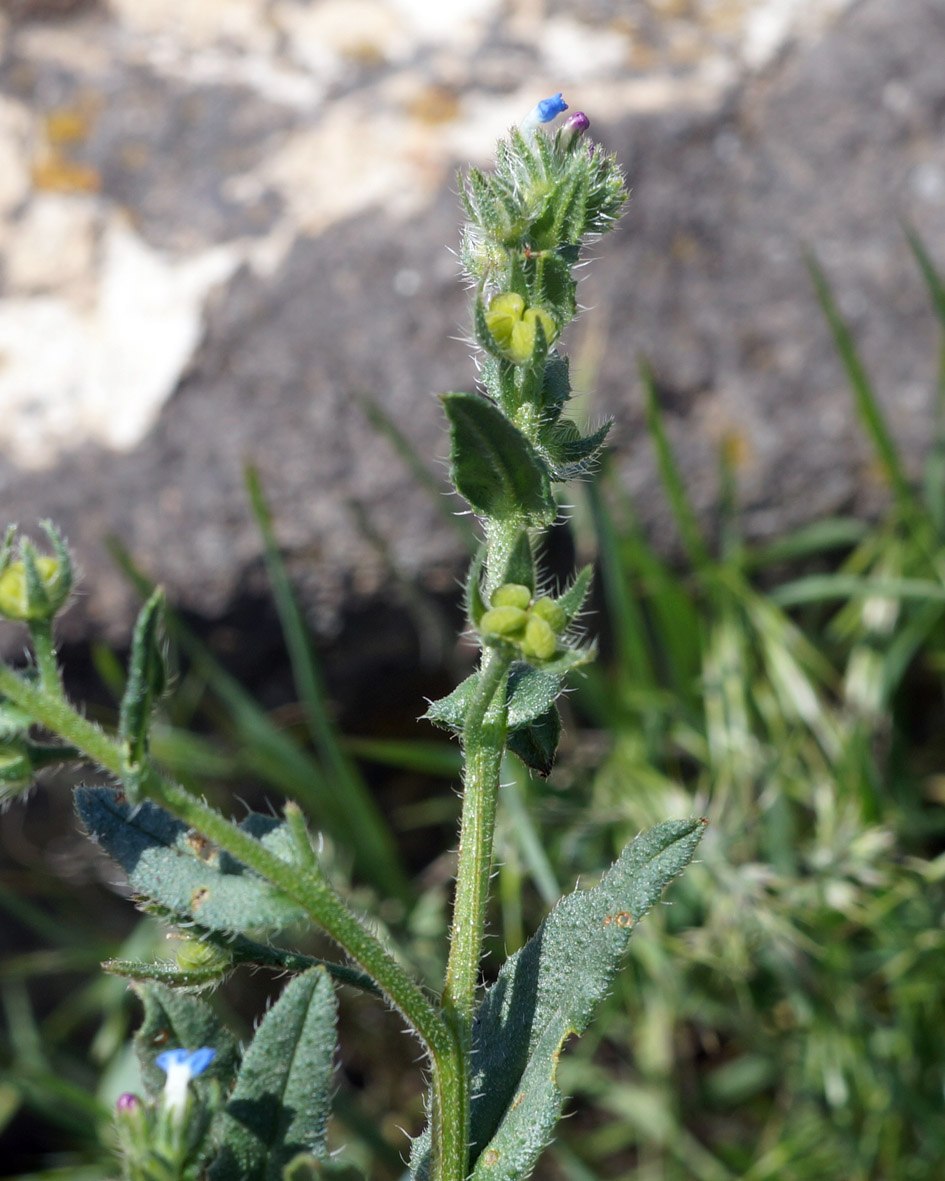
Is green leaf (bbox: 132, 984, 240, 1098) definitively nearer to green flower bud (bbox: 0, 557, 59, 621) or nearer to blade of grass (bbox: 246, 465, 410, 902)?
green flower bud (bbox: 0, 557, 59, 621)

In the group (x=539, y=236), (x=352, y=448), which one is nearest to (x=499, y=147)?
(x=539, y=236)

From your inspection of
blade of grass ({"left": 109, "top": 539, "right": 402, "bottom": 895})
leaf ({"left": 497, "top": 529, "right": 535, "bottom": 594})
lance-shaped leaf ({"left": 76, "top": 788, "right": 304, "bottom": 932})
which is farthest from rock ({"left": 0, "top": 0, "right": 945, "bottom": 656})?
leaf ({"left": 497, "top": 529, "right": 535, "bottom": 594})

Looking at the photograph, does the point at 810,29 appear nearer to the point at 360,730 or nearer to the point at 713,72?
the point at 713,72

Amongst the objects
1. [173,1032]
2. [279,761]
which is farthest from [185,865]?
[279,761]

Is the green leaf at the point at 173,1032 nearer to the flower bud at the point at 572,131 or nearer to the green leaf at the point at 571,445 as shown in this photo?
the green leaf at the point at 571,445

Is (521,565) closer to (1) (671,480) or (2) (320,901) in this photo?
(2) (320,901)
